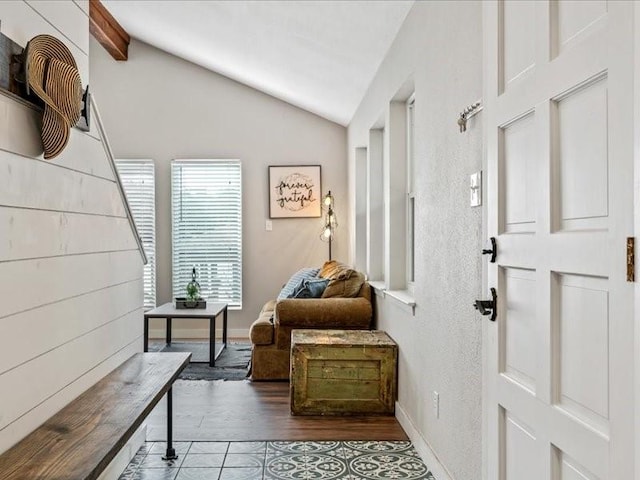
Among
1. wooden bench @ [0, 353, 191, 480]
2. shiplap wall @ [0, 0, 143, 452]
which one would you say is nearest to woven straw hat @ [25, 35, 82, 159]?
shiplap wall @ [0, 0, 143, 452]

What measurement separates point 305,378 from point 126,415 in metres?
1.74

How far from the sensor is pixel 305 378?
3473mm

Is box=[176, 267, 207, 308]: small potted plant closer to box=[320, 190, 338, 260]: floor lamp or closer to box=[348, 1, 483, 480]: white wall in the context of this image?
box=[320, 190, 338, 260]: floor lamp

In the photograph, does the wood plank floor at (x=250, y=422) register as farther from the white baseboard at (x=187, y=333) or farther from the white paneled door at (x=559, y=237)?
the white baseboard at (x=187, y=333)

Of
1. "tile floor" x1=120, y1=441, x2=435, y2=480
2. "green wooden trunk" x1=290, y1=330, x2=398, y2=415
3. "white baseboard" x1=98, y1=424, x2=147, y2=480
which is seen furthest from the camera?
"green wooden trunk" x1=290, y1=330, x2=398, y2=415

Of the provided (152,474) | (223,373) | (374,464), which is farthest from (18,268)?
(223,373)

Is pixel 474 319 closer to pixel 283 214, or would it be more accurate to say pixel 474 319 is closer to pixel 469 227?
pixel 469 227

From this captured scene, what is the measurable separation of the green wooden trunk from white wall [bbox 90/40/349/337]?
116 inches

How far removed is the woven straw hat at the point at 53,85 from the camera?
1652 millimetres

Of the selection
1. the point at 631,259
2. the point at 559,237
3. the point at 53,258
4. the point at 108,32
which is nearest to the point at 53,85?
the point at 53,258

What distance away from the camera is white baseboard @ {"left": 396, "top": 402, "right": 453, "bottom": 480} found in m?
2.46

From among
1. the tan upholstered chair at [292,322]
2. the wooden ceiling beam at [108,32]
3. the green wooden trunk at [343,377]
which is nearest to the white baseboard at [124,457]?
the green wooden trunk at [343,377]

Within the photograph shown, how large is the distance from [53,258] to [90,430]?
22.8 inches

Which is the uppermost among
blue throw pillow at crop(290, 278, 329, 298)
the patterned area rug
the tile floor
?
blue throw pillow at crop(290, 278, 329, 298)
